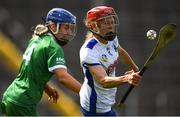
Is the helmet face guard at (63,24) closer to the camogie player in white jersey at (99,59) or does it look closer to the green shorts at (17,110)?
the camogie player in white jersey at (99,59)

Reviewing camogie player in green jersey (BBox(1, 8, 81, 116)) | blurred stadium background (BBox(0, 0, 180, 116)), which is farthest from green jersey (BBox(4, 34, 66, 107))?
blurred stadium background (BBox(0, 0, 180, 116))

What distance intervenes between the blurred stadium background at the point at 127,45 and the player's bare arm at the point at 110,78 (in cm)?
534

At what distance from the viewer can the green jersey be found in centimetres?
859

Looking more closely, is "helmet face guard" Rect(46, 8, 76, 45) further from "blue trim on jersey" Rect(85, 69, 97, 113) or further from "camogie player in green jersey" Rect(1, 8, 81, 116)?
"blue trim on jersey" Rect(85, 69, 97, 113)

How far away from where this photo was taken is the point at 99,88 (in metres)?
8.63

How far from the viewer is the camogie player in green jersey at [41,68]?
8.53 metres

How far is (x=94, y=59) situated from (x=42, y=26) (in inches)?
26.2

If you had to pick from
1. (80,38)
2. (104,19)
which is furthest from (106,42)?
(80,38)

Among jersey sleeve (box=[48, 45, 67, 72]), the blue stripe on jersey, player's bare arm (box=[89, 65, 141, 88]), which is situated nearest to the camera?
player's bare arm (box=[89, 65, 141, 88])

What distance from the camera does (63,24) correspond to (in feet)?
28.9

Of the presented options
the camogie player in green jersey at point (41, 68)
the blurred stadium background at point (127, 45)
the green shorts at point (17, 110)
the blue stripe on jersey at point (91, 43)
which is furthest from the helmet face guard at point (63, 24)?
the blurred stadium background at point (127, 45)

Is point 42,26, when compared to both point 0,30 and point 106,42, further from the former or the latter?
point 0,30

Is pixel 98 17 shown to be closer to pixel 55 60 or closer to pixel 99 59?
pixel 99 59

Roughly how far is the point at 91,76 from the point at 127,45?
547 cm
